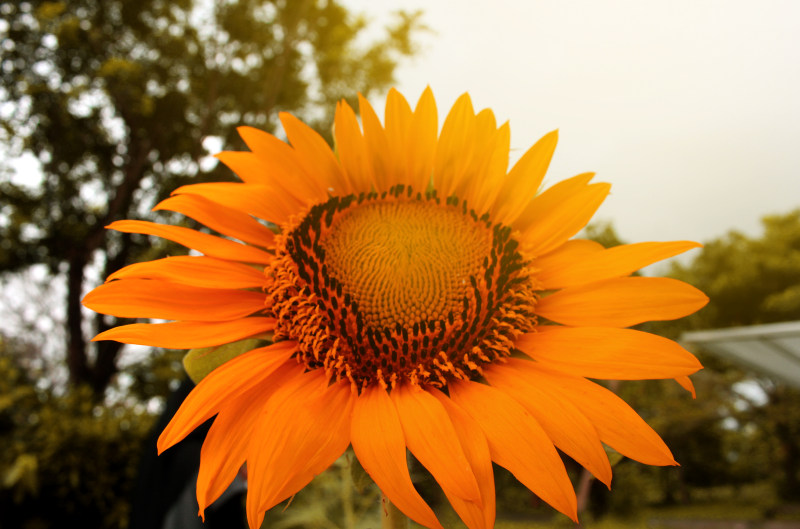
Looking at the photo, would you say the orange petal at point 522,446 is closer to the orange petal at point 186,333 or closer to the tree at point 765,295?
the orange petal at point 186,333

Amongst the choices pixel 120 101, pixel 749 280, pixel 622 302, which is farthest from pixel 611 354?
pixel 749 280

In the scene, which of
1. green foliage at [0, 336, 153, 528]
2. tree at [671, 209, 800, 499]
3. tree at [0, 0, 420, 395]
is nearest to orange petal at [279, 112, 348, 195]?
green foliage at [0, 336, 153, 528]

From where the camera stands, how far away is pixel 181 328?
0.29 meters

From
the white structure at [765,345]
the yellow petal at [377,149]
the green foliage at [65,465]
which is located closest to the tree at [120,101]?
the green foliage at [65,465]

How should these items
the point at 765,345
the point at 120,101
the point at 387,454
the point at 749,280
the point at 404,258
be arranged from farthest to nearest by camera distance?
the point at 749,280 → the point at 120,101 → the point at 765,345 → the point at 404,258 → the point at 387,454

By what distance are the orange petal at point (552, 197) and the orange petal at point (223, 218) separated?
172 millimetres

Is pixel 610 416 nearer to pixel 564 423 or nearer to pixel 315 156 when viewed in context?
pixel 564 423

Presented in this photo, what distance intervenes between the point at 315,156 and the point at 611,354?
219 millimetres

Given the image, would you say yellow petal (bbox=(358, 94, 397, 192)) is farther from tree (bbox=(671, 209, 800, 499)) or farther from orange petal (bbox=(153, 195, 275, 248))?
tree (bbox=(671, 209, 800, 499))

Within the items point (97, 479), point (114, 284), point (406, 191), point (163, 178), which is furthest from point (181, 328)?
point (163, 178)

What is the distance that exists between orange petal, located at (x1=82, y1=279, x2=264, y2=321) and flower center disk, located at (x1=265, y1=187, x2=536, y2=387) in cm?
3

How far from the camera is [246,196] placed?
0.36m

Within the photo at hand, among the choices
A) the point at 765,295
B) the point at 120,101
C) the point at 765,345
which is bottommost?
the point at 765,295

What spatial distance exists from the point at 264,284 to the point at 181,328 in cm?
7
